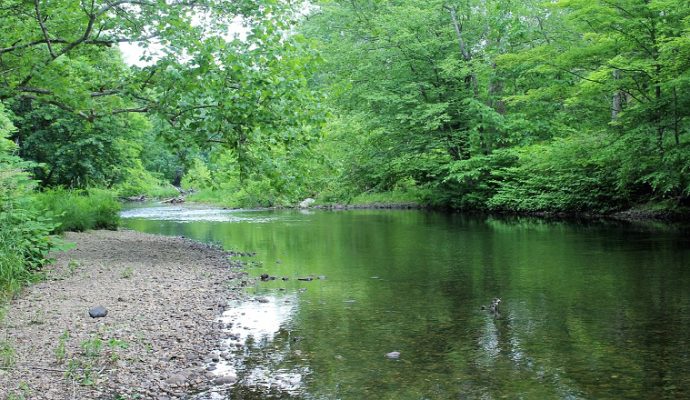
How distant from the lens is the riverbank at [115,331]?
215 inches

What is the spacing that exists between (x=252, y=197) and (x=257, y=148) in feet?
80.3

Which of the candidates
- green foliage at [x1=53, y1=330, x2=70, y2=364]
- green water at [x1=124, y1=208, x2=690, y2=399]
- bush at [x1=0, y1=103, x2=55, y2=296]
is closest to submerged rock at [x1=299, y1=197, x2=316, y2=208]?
green water at [x1=124, y1=208, x2=690, y2=399]

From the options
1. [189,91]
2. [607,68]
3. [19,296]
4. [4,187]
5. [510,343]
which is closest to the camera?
[510,343]

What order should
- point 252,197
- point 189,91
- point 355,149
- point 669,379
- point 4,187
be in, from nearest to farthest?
point 669,379 < point 4,187 < point 189,91 < point 355,149 < point 252,197

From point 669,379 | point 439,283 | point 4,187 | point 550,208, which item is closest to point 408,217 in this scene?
point 550,208

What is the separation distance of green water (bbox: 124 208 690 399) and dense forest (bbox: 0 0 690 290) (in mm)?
3155

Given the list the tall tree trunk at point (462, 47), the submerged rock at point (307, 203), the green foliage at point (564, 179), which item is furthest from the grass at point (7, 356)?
the submerged rock at point (307, 203)

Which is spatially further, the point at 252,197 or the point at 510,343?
the point at 252,197

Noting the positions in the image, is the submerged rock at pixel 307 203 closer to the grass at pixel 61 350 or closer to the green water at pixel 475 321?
the green water at pixel 475 321

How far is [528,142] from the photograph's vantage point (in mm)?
26391

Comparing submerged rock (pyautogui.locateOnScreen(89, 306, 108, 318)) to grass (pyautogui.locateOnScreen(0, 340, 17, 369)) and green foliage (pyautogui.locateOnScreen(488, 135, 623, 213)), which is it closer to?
grass (pyautogui.locateOnScreen(0, 340, 17, 369))

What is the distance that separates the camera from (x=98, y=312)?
7445 mm

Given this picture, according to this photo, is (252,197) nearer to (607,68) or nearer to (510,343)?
(607,68)

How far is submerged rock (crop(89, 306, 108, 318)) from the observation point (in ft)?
24.3
